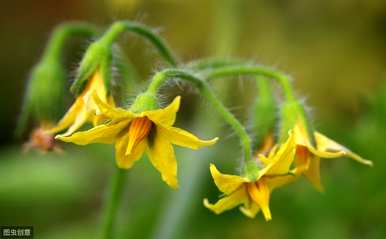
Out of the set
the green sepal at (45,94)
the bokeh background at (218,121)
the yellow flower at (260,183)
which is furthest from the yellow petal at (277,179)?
the green sepal at (45,94)

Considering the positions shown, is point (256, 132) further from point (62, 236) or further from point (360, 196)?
point (62, 236)

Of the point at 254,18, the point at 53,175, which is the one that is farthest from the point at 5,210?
the point at 254,18

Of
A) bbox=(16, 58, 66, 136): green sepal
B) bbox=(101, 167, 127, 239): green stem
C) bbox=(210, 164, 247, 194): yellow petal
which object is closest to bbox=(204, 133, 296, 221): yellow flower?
bbox=(210, 164, 247, 194): yellow petal

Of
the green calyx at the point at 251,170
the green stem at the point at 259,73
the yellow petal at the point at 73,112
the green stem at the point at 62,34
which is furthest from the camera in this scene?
the green stem at the point at 62,34

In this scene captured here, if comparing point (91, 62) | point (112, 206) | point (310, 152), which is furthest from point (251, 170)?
point (91, 62)

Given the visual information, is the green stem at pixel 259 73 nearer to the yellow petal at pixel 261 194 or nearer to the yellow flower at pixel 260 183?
the yellow flower at pixel 260 183

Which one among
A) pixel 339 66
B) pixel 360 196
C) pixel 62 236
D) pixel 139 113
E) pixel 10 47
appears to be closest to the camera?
pixel 139 113

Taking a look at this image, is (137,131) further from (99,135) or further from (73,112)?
(73,112)
